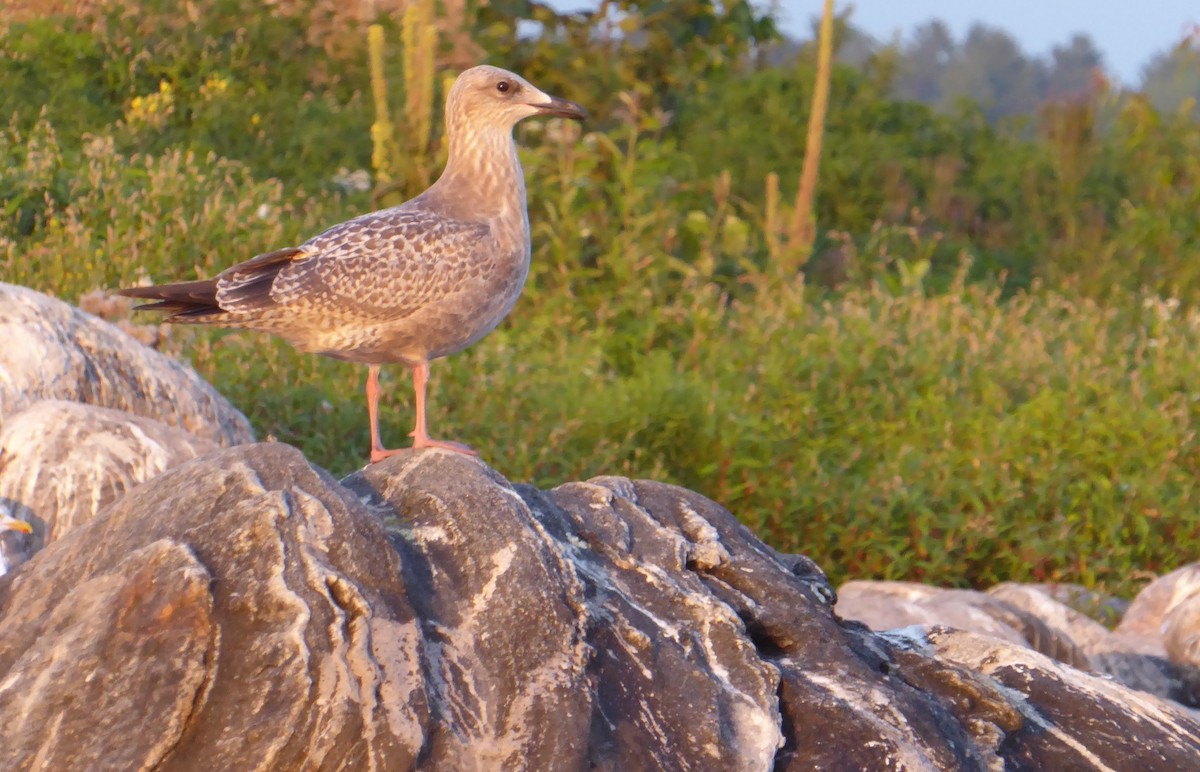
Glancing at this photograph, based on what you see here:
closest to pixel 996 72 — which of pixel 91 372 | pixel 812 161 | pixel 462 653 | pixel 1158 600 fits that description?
pixel 812 161

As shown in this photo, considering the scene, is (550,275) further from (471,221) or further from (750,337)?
(471,221)

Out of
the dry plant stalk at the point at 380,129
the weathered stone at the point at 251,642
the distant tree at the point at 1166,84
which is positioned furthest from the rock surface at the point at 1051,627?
the distant tree at the point at 1166,84

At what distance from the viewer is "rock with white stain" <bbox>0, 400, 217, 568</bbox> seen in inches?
202

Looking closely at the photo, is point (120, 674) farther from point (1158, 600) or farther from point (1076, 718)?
point (1158, 600)

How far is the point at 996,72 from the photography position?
89.6 metres

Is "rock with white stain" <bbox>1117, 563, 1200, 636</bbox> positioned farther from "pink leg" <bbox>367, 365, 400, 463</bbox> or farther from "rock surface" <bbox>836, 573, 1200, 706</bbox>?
"pink leg" <bbox>367, 365, 400, 463</bbox>

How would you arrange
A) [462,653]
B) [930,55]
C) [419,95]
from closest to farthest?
[462,653] < [419,95] < [930,55]

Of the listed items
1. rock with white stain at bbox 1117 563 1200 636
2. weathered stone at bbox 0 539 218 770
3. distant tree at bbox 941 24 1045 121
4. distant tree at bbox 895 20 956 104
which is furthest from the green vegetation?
distant tree at bbox 895 20 956 104

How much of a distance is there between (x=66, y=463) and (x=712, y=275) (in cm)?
595

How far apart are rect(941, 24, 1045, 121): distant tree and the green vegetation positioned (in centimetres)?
6475

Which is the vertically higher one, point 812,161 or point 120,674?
point 120,674

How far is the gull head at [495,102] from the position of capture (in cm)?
509

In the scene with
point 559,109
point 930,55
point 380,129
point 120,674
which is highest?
point 559,109

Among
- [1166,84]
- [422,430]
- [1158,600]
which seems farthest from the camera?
[1166,84]
